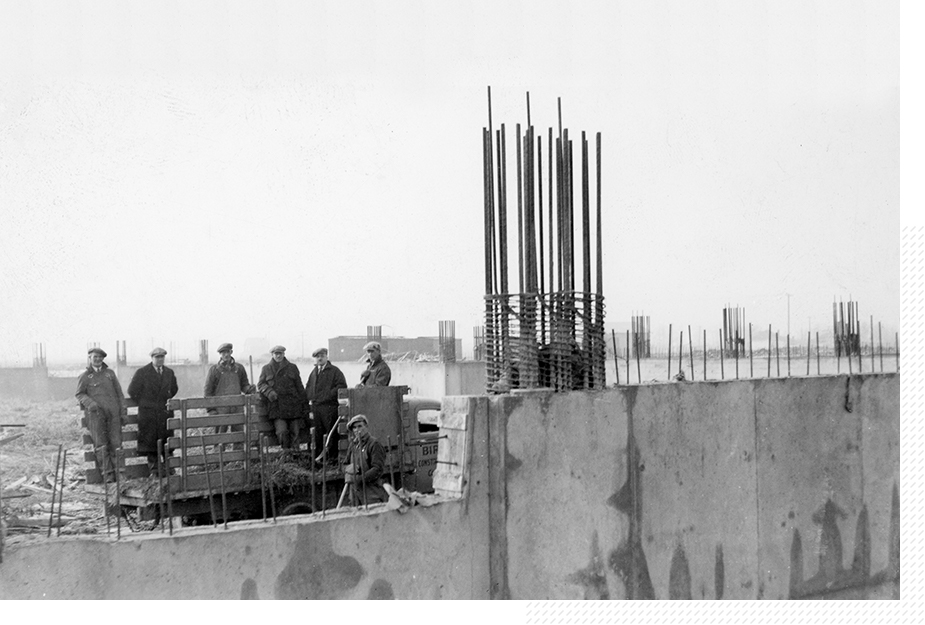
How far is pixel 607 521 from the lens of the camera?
303 inches

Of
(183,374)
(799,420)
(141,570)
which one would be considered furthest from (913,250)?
(183,374)

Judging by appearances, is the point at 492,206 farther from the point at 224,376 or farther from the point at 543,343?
the point at 224,376

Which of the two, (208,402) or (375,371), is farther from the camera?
(375,371)

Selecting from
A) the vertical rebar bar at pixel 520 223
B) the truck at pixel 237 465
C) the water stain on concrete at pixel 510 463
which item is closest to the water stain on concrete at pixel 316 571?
the water stain on concrete at pixel 510 463

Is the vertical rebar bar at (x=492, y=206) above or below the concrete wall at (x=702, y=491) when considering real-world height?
above

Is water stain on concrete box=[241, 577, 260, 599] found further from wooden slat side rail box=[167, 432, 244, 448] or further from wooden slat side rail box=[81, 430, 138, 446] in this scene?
wooden slat side rail box=[81, 430, 138, 446]

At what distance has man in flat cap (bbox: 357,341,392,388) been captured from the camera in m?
10.7

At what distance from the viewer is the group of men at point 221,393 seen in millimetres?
9750

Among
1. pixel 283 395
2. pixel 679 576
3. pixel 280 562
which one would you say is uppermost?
pixel 283 395

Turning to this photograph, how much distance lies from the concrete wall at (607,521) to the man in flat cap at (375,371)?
133 inches

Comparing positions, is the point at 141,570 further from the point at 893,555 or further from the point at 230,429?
the point at 893,555

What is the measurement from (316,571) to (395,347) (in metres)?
26.0

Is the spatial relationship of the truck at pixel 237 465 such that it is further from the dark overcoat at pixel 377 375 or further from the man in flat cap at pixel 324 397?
the dark overcoat at pixel 377 375

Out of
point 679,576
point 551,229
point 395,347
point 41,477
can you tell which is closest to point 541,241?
point 551,229
